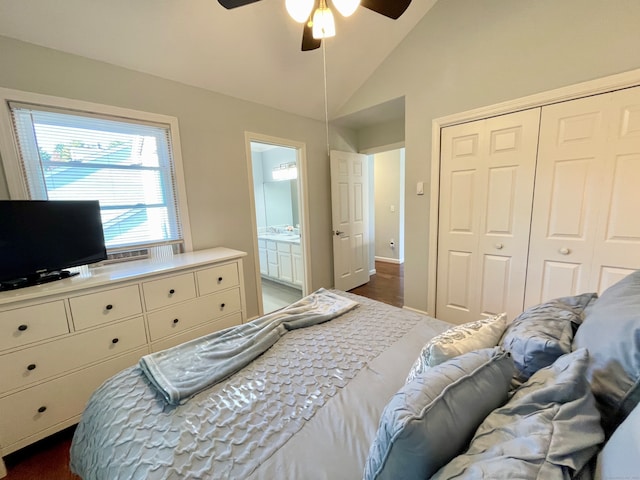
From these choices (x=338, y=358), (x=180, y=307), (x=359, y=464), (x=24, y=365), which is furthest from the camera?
(x=180, y=307)

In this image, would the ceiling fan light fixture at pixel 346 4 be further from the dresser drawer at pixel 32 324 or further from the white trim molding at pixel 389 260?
the white trim molding at pixel 389 260

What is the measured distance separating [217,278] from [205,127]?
1422mm

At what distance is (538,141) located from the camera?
2086 mm

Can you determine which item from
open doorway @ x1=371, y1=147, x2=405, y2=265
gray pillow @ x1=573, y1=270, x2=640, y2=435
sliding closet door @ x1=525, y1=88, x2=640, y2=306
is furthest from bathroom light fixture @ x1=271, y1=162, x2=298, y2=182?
gray pillow @ x1=573, y1=270, x2=640, y2=435

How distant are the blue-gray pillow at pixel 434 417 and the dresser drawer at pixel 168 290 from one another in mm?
1743

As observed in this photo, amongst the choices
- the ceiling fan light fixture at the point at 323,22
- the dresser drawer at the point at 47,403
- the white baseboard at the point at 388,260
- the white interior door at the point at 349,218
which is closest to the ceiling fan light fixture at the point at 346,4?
the ceiling fan light fixture at the point at 323,22

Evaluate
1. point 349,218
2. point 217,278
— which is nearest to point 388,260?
point 349,218

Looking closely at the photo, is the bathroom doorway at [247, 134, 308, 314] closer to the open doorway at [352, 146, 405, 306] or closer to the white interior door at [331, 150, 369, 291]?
the white interior door at [331, 150, 369, 291]

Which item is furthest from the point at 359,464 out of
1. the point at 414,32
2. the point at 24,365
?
the point at 414,32

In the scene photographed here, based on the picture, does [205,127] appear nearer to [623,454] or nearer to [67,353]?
[67,353]

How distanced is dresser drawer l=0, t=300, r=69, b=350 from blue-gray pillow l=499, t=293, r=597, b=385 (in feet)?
7.21

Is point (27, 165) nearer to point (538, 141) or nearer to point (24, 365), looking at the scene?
point (24, 365)

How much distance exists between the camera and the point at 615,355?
68 centimetres

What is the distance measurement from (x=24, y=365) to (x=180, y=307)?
794mm
